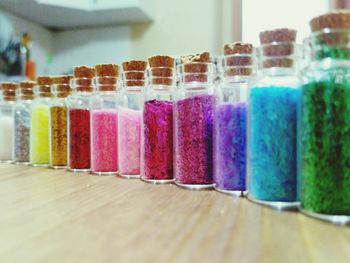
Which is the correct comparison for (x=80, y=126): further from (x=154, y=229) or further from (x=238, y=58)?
(x=154, y=229)

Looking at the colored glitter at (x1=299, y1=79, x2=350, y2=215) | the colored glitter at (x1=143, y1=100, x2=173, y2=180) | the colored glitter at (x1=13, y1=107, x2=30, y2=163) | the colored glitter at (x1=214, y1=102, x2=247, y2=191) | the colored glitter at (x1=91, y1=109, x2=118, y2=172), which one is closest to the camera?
the colored glitter at (x1=299, y1=79, x2=350, y2=215)

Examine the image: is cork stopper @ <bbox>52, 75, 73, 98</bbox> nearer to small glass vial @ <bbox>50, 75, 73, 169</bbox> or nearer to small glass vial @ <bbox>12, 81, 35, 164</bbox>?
small glass vial @ <bbox>50, 75, 73, 169</bbox>

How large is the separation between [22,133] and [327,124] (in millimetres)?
865

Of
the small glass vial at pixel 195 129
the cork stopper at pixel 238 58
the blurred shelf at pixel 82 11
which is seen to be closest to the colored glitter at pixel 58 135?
the small glass vial at pixel 195 129

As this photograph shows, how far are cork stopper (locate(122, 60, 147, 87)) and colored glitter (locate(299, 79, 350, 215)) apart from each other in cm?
40

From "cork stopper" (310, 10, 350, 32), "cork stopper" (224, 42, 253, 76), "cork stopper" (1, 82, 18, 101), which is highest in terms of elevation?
"cork stopper" (310, 10, 350, 32)

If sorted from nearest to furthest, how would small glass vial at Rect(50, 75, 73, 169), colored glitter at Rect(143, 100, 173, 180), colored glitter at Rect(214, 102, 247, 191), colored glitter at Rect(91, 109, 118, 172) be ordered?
colored glitter at Rect(214, 102, 247, 191)
colored glitter at Rect(143, 100, 173, 180)
colored glitter at Rect(91, 109, 118, 172)
small glass vial at Rect(50, 75, 73, 169)

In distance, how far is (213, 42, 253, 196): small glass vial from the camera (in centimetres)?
64

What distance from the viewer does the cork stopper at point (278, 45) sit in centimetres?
56

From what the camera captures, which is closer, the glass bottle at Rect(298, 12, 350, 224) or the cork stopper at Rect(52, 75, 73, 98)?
the glass bottle at Rect(298, 12, 350, 224)

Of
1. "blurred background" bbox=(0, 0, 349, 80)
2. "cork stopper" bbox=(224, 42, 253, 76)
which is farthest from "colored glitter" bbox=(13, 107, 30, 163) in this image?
"blurred background" bbox=(0, 0, 349, 80)

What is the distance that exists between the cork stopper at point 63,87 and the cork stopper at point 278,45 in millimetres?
597

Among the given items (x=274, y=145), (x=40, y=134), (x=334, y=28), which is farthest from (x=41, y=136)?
(x=334, y=28)

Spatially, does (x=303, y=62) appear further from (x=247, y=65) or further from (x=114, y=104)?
(x=114, y=104)
